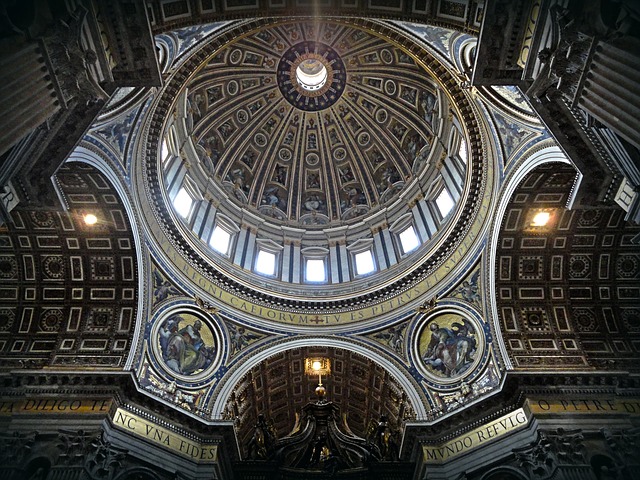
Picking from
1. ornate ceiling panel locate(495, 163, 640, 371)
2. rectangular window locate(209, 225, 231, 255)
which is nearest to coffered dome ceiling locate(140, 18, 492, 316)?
rectangular window locate(209, 225, 231, 255)

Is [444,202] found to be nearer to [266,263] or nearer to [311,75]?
[266,263]

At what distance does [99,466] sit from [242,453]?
709 centimetres

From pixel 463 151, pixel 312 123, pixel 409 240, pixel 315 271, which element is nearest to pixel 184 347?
pixel 315 271

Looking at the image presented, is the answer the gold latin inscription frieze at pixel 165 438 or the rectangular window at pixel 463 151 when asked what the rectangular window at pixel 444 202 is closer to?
the rectangular window at pixel 463 151

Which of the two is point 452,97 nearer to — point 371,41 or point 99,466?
point 371,41

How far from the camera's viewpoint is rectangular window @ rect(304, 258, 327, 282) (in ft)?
83.0

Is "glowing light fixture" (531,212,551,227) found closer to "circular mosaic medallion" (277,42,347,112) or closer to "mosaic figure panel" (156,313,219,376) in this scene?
"mosaic figure panel" (156,313,219,376)

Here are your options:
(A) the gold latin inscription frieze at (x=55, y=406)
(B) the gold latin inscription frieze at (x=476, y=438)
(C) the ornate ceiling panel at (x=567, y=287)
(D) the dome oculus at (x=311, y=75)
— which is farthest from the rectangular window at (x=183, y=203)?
(B) the gold latin inscription frieze at (x=476, y=438)

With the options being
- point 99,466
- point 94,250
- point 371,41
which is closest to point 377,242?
point 371,41

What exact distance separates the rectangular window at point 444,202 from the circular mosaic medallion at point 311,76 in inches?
401

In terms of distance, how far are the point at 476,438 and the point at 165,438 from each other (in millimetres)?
9618

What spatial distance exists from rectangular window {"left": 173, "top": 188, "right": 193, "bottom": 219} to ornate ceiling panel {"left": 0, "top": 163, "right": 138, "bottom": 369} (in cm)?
448

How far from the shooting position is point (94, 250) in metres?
18.3

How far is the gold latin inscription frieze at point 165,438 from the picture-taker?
15.8m
